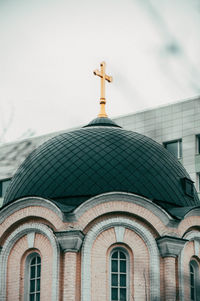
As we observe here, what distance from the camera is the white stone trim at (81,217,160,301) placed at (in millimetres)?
25234

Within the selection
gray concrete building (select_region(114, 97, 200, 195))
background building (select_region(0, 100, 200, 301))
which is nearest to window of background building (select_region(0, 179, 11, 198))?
gray concrete building (select_region(114, 97, 200, 195))

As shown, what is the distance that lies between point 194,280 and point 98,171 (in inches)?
186

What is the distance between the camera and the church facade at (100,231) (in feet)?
83.7

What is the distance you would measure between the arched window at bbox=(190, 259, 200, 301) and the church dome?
2.02 meters

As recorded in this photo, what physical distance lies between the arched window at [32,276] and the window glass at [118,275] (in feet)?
7.77

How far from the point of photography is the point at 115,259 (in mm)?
26016

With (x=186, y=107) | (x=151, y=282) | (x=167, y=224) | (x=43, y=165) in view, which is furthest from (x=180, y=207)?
(x=186, y=107)

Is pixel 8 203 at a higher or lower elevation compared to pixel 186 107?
lower

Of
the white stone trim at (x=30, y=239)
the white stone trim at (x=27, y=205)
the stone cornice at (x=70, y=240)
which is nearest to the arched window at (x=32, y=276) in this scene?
the white stone trim at (x=30, y=239)

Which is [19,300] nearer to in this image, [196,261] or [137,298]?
[137,298]

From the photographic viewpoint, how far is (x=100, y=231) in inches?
1025

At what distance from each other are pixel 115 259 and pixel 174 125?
1664 centimetres

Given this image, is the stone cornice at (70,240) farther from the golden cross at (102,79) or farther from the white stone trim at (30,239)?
the golden cross at (102,79)

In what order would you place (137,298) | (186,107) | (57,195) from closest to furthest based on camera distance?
(137,298) → (57,195) → (186,107)
